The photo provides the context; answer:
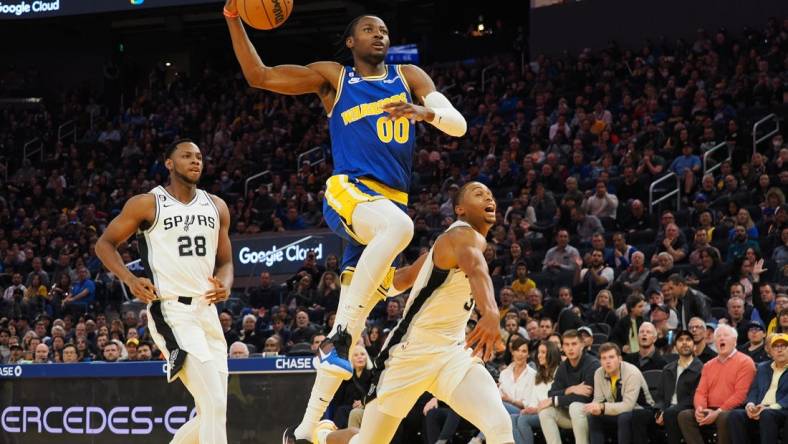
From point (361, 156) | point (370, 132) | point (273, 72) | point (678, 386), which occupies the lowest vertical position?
point (678, 386)

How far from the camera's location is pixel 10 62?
37.0 meters

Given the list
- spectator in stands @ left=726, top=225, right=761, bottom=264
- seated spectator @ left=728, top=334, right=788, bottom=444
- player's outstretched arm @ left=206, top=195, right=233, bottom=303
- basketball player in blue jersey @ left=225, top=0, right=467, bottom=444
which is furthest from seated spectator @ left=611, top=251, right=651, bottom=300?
basketball player in blue jersey @ left=225, top=0, right=467, bottom=444

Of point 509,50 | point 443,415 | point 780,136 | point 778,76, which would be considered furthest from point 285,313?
point 509,50

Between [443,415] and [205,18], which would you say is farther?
[205,18]

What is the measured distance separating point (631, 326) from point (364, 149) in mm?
7304

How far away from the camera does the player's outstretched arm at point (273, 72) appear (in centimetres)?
734

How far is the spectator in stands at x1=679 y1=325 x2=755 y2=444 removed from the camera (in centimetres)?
1160

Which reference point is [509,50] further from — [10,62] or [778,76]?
[10,62]

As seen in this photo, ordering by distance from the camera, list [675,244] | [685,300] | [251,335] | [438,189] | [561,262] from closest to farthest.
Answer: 1. [685,300]
2. [675,244]
3. [251,335]
4. [561,262]
5. [438,189]

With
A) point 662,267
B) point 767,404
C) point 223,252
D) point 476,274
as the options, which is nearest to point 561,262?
point 662,267

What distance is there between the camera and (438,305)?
7.08m

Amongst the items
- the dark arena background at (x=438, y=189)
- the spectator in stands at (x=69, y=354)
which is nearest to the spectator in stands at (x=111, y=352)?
the dark arena background at (x=438, y=189)

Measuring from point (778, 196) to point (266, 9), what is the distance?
11.0 m

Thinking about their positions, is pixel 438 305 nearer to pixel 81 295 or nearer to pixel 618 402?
pixel 618 402
